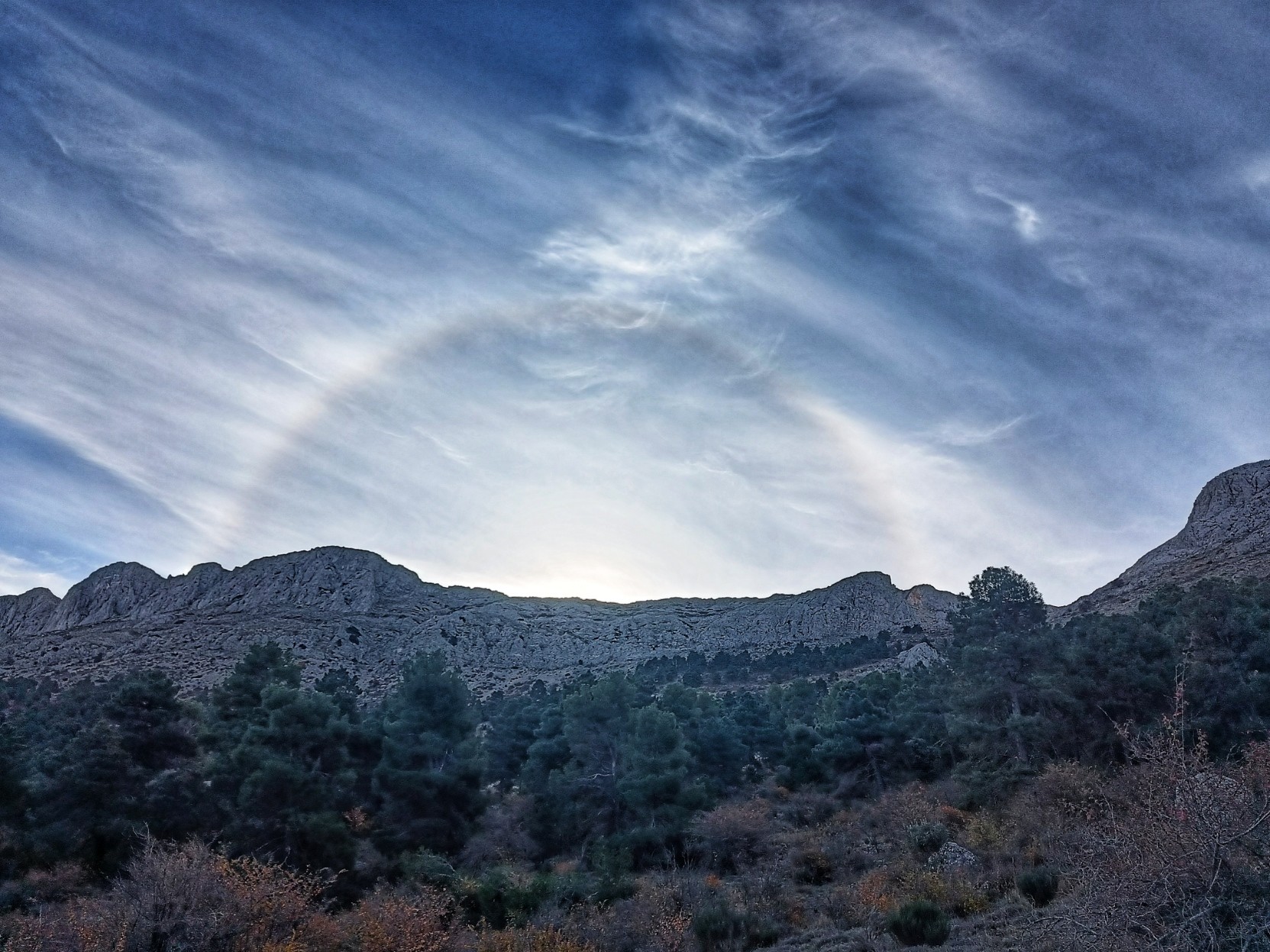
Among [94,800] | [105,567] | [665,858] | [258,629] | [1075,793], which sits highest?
[105,567]

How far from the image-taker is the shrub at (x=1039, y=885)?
1445 centimetres

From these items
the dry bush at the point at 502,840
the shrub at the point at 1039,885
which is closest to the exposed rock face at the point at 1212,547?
the shrub at the point at 1039,885

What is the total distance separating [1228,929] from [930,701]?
34195 millimetres

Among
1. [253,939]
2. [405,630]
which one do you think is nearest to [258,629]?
[405,630]

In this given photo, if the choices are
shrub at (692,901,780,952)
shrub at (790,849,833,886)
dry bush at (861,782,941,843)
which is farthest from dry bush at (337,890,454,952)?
dry bush at (861,782,941,843)

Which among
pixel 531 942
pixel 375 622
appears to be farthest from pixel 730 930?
pixel 375 622

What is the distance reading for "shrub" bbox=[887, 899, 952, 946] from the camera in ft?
42.4

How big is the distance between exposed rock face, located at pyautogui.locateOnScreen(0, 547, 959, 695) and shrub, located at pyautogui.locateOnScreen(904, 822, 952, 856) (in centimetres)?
7078

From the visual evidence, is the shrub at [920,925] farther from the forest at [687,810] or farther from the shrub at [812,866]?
the shrub at [812,866]

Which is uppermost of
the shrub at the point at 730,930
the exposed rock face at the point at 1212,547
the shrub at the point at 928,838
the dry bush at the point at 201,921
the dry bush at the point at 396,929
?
the exposed rock face at the point at 1212,547

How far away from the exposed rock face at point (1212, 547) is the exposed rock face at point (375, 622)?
25.5 m

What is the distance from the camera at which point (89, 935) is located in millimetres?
10680

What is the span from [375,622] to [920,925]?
102220mm

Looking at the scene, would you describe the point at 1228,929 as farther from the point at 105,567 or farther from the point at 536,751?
the point at 105,567
